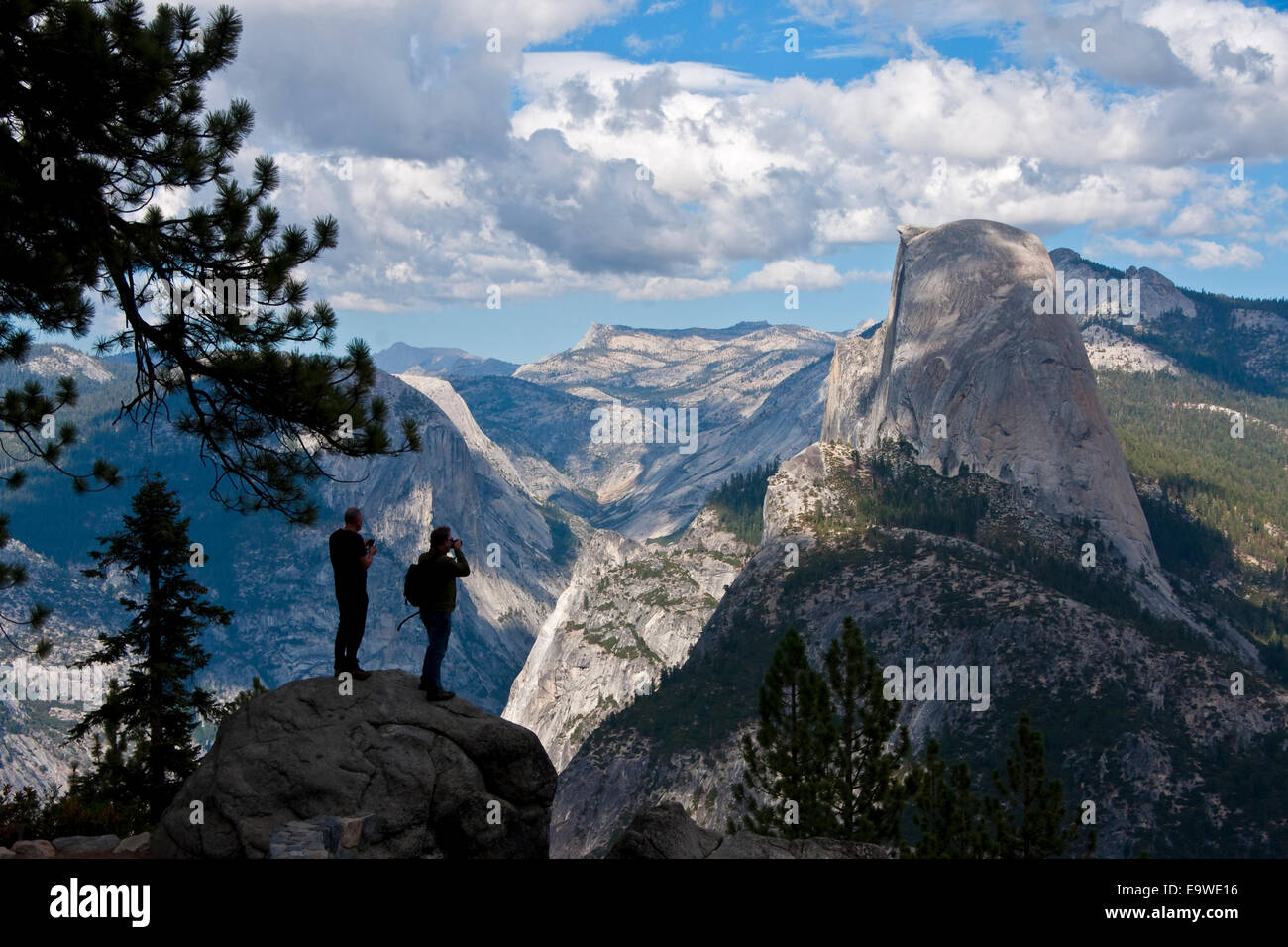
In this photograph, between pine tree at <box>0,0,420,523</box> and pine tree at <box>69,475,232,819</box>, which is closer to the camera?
pine tree at <box>0,0,420,523</box>

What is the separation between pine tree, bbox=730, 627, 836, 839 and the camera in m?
32.8

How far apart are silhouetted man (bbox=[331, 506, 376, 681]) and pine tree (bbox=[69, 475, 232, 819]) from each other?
672 inches

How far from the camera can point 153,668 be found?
1320 inches

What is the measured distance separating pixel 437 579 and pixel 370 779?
3756 mm

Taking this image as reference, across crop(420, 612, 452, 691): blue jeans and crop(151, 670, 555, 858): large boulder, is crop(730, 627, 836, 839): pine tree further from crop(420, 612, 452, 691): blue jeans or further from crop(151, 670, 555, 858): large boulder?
crop(420, 612, 452, 691): blue jeans

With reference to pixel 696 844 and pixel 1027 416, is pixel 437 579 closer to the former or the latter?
pixel 696 844

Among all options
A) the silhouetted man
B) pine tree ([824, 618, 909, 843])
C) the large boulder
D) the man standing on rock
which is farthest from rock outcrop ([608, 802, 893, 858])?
pine tree ([824, 618, 909, 843])

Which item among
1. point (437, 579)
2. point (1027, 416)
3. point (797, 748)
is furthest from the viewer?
point (1027, 416)

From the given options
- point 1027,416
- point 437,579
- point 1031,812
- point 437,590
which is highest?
point 437,579

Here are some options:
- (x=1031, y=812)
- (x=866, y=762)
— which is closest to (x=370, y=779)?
(x=866, y=762)

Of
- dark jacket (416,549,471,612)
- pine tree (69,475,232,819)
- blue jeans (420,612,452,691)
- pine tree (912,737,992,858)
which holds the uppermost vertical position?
dark jacket (416,549,471,612)

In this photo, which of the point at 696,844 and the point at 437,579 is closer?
the point at 696,844

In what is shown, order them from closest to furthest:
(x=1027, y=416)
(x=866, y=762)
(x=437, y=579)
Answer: (x=437, y=579), (x=866, y=762), (x=1027, y=416)

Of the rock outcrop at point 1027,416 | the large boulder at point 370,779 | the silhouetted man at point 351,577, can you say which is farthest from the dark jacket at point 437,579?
the rock outcrop at point 1027,416
